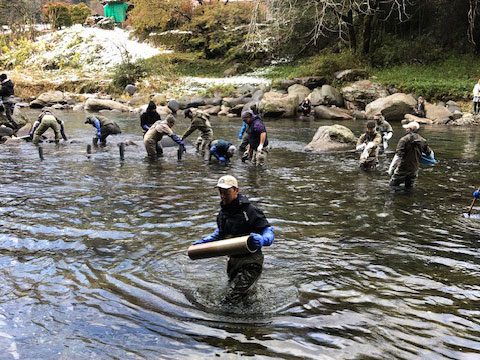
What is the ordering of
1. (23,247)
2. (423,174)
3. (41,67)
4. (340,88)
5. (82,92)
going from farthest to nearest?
(41,67) → (82,92) → (340,88) → (423,174) → (23,247)

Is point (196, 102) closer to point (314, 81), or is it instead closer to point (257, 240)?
point (314, 81)

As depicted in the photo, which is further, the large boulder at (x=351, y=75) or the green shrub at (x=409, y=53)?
the green shrub at (x=409, y=53)

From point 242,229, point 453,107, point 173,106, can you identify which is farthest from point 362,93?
point 242,229

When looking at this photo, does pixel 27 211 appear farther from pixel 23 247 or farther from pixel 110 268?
pixel 110 268

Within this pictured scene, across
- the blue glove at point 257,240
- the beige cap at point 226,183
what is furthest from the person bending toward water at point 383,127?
the blue glove at point 257,240

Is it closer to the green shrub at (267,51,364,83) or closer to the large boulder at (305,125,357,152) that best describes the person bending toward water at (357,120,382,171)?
the large boulder at (305,125,357,152)

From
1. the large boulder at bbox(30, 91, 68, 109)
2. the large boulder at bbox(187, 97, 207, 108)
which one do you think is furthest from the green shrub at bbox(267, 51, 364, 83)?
the large boulder at bbox(30, 91, 68, 109)

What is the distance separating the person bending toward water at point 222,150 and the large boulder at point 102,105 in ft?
57.8

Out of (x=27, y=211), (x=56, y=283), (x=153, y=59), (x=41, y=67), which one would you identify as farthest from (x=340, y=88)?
(x=41, y=67)

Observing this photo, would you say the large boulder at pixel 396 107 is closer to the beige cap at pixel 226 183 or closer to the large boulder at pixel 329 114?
the large boulder at pixel 329 114

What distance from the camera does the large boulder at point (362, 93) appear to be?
2639 cm

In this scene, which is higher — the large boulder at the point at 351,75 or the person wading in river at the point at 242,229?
the large boulder at the point at 351,75

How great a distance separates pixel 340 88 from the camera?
1130 inches

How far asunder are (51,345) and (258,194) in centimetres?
624
